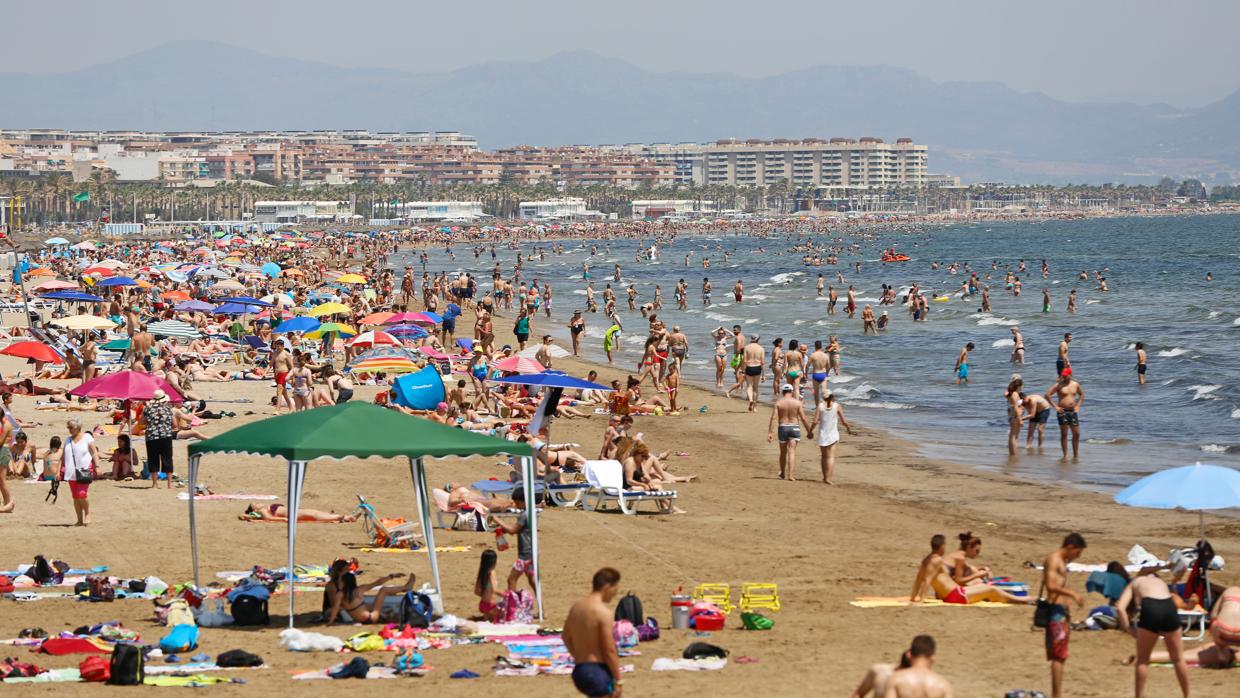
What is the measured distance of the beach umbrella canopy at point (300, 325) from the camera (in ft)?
92.1

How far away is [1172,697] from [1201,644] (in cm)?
129

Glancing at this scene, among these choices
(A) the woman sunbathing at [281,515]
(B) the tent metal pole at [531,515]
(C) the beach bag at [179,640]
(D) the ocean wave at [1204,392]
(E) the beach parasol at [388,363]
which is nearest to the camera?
(C) the beach bag at [179,640]

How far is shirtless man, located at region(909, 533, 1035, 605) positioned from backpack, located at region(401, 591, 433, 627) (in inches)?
140

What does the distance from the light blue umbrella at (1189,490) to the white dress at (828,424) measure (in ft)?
23.0

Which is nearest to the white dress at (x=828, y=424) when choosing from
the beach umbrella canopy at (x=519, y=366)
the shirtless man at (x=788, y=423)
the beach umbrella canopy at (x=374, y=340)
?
the shirtless man at (x=788, y=423)

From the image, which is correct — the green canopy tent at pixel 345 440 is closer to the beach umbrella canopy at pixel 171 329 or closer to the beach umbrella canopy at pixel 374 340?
the beach umbrella canopy at pixel 374 340

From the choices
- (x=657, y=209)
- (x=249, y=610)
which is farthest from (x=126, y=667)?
(x=657, y=209)

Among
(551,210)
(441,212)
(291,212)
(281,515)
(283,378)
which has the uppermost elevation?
(283,378)

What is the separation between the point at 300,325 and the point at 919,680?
75.2 ft

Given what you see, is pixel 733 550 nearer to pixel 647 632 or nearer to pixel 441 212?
pixel 647 632

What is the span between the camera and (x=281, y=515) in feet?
46.3

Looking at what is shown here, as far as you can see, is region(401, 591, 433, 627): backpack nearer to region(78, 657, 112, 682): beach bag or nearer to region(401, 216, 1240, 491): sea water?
region(78, 657, 112, 682): beach bag

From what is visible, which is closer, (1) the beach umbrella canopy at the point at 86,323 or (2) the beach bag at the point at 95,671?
(2) the beach bag at the point at 95,671

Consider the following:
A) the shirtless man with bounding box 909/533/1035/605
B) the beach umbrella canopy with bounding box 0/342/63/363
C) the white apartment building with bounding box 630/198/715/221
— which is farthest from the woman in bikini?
the white apartment building with bounding box 630/198/715/221
